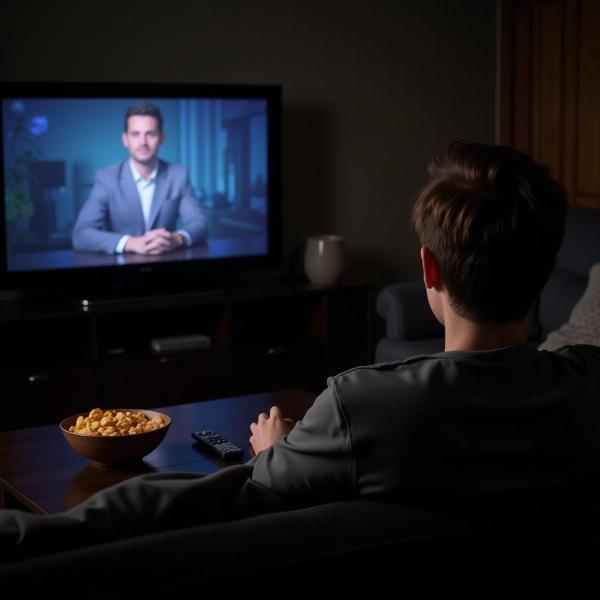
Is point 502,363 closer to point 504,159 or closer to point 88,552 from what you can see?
point 504,159

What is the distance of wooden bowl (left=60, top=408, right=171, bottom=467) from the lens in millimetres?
2084

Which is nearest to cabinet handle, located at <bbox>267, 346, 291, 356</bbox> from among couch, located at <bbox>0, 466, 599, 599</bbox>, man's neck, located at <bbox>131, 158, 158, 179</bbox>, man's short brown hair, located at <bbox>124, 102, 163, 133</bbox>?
man's neck, located at <bbox>131, 158, 158, 179</bbox>

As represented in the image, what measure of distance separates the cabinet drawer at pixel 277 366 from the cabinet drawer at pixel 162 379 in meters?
0.07

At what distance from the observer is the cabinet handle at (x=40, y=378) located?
3818mm

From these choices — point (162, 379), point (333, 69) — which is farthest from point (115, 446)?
point (333, 69)

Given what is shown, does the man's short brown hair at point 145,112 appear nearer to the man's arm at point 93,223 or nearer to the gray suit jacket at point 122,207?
the gray suit jacket at point 122,207

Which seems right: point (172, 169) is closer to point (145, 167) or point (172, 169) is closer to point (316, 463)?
point (145, 167)

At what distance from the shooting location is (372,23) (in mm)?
4836

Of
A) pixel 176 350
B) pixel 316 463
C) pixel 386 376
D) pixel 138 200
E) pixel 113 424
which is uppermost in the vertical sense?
pixel 138 200

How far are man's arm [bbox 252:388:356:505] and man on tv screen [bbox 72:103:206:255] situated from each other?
2.92 meters

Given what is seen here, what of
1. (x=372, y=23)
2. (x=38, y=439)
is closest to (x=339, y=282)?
(x=372, y=23)

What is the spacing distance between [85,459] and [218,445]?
287 mm

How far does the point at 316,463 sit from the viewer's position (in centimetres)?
129

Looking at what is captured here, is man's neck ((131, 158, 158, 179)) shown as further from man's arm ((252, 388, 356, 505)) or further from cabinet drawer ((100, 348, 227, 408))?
man's arm ((252, 388, 356, 505))
